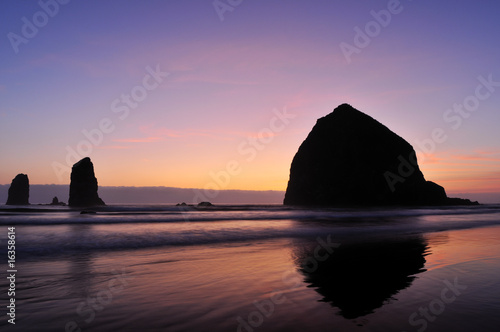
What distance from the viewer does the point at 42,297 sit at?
19.4 ft

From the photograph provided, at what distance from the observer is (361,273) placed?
26.2 feet

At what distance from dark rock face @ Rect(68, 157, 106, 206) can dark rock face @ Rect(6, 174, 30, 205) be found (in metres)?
65.8

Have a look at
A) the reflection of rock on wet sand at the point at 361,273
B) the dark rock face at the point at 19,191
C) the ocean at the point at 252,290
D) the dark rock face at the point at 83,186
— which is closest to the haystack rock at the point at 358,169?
the dark rock face at the point at 83,186

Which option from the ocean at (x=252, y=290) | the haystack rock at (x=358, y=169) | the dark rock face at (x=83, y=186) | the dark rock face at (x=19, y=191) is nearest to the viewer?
the ocean at (x=252, y=290)

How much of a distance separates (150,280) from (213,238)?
9292 millimetres

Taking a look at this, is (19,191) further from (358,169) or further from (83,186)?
(358,169)

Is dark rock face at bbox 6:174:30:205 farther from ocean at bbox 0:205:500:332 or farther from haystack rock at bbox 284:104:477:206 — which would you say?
ocean at bbox 0:205:500:332

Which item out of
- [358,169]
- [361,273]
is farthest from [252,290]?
[358,169]

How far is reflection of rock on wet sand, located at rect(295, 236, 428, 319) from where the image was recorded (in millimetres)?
5664

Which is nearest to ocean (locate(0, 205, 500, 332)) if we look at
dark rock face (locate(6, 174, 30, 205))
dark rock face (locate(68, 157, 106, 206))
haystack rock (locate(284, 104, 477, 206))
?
haystack rock (locate(284, 104, 477, 206))

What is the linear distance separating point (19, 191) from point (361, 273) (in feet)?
600

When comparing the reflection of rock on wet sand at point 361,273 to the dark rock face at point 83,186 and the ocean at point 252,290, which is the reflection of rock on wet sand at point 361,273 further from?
the dark rock face at point 83,186

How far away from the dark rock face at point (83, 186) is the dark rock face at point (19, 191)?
65.8 meters

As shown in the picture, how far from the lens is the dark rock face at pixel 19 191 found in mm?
146750
